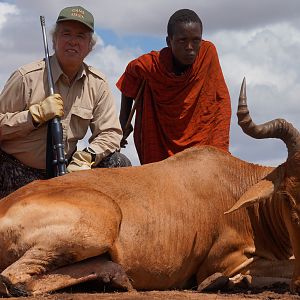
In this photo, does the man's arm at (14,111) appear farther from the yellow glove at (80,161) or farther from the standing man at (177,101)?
the standing man at (177,101)

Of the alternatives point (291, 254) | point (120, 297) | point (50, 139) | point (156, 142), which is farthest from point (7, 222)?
point (156, 142)

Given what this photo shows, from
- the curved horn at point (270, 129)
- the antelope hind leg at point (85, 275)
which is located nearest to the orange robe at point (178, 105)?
the curved horn at point (270, 129)

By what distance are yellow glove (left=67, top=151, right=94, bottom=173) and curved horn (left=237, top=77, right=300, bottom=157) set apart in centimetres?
237

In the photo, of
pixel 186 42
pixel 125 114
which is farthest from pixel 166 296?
pixel 125 114

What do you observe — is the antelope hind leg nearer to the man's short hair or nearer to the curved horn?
the curved horn

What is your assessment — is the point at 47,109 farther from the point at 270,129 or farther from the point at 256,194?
the point at 256,194

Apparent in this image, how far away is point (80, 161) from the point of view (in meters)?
10.5

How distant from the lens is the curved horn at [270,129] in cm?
880

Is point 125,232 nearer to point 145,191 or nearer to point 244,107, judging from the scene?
point 145,191

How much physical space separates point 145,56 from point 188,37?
95 cm

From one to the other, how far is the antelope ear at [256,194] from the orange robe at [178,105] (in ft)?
10.9

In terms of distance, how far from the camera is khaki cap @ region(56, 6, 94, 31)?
10.7 metres

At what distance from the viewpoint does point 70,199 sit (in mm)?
8594

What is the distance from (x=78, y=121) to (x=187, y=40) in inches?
75.9
